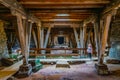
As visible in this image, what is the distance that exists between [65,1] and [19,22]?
5.93 feet

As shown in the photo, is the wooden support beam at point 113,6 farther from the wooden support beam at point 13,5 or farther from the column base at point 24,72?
the column base at point 24,72

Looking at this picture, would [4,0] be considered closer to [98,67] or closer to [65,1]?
[65,1]

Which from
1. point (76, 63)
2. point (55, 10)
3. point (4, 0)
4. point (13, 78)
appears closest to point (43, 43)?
point (76, 63)

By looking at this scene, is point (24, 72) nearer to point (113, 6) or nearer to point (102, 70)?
point (102, 70)

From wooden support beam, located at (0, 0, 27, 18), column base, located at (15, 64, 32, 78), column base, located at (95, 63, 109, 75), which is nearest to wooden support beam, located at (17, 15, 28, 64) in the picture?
wooden support beam, located at (0, 0, 27, 18)

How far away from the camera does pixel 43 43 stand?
39.8ft

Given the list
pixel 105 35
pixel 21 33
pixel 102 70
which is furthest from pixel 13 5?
pixel 102 70

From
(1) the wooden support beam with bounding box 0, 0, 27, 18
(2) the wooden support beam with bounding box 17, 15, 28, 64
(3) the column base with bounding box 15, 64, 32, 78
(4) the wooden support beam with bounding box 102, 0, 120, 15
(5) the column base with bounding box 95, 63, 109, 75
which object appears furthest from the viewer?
(5) the column base with bounding box 95, 63, 109, 75

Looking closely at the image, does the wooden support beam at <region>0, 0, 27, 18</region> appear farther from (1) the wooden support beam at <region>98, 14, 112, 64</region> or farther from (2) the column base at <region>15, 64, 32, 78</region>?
(1) the wooden support beam at <region>98, 14, 112, 64</region>

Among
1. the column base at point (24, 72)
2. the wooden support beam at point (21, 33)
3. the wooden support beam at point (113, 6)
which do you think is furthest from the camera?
the column base at point (24, 72)

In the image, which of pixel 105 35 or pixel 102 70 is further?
pixel 102 70

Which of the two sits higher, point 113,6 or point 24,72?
point 113,6

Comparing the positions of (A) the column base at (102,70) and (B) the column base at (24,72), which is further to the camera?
(A) the column base at (102,70)

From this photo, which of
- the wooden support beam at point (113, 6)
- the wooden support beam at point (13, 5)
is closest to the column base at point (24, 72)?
the wooden support beam at point (13, 5)
